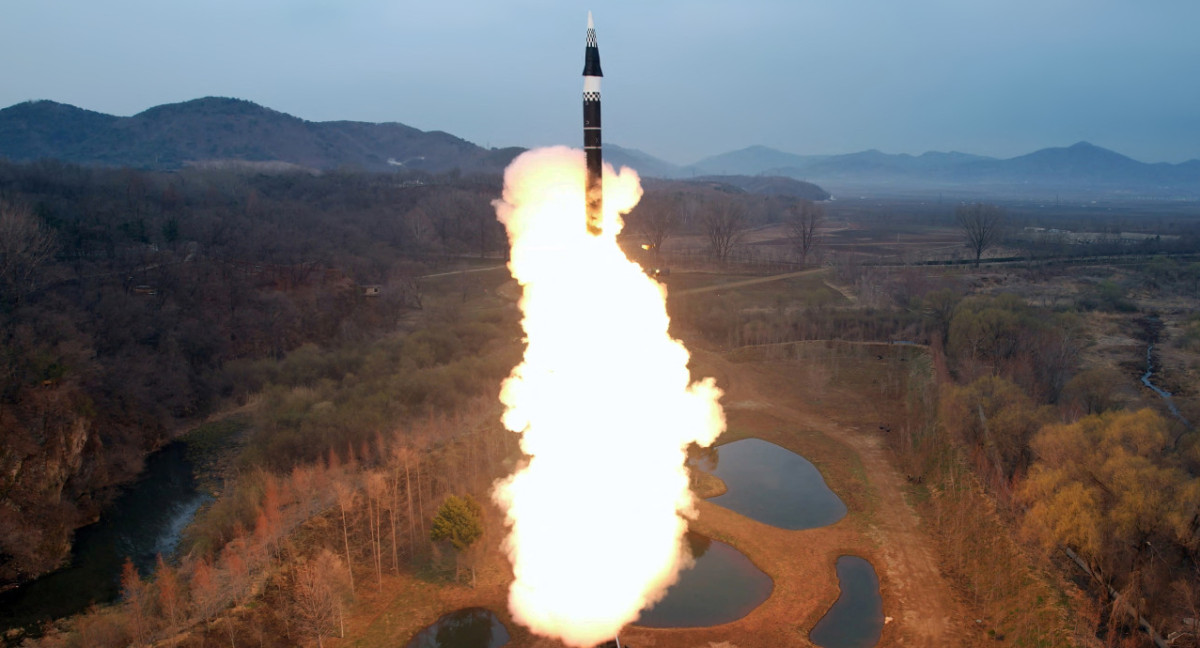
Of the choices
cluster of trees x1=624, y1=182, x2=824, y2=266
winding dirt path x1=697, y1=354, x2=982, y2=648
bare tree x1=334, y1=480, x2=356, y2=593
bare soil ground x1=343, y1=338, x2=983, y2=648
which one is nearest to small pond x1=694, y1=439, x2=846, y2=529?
bare soil ground x1=343, y1=338, x2=983, y2=648

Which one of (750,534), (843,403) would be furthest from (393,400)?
(843,403)

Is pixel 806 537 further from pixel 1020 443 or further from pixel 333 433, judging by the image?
pixel 333 433

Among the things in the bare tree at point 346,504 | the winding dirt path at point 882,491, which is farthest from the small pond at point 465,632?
the winding dirt path at point 882,491

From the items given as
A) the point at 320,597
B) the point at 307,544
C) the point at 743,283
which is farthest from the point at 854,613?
the point at 743,283

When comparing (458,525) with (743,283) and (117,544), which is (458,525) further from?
(743,283)

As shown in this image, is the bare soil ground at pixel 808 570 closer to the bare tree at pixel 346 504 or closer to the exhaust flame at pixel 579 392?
the bare tree at pixel 346 504

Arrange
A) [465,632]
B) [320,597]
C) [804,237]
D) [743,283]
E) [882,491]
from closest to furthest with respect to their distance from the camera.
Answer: [320,597]
[465,632]
[882,491]
[743,283]
[804,237]
